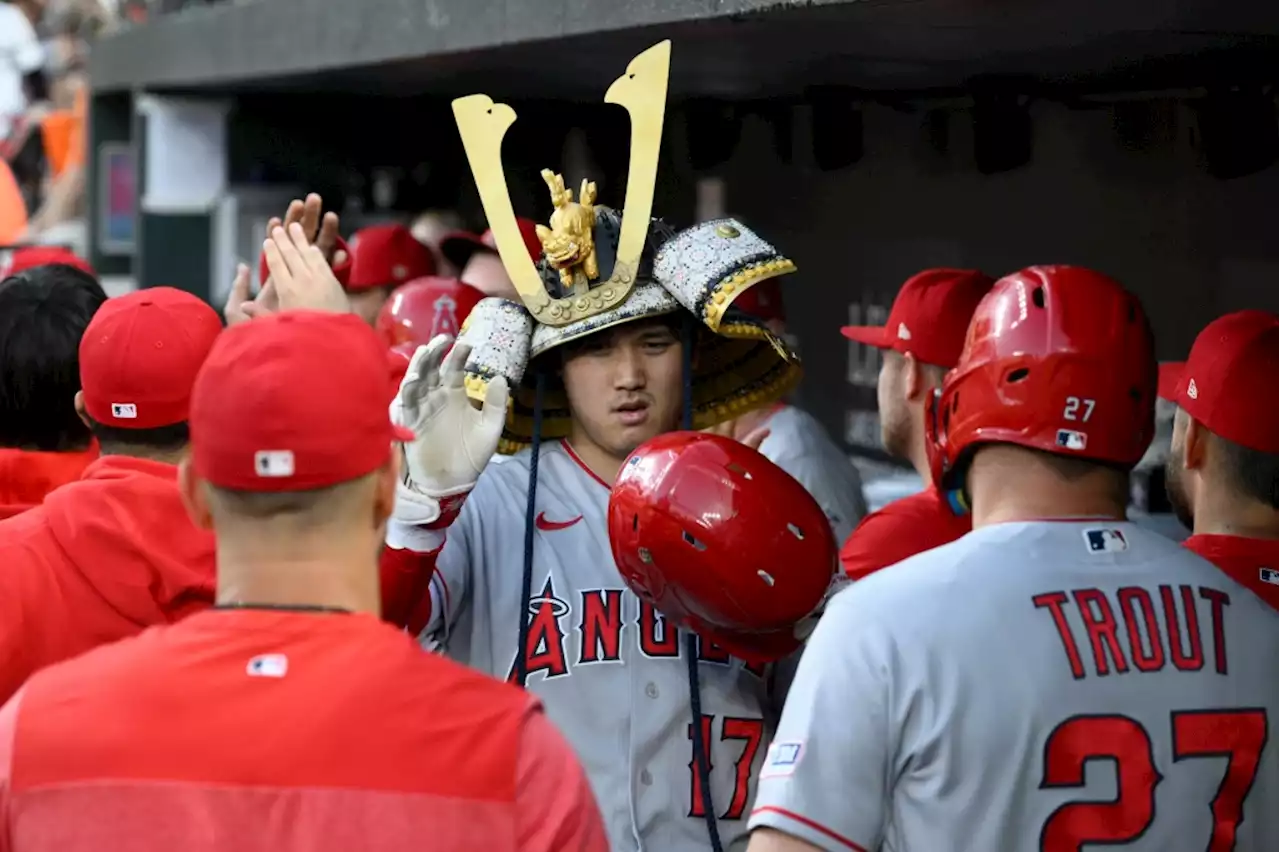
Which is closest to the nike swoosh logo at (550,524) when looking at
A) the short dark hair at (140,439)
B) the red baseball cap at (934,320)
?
the short dark hair at (140,439)

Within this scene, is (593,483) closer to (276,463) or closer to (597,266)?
(597,266)

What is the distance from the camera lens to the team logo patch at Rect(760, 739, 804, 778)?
7.62ft

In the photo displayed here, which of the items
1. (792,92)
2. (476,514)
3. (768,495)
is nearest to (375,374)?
(768,495)

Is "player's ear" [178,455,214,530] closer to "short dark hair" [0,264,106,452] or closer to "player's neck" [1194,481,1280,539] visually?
"short dark hair" [0,264,106,452]

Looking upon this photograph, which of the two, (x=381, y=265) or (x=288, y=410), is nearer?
(x=288, y=410)

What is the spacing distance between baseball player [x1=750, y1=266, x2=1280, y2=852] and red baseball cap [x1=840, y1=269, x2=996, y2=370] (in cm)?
168

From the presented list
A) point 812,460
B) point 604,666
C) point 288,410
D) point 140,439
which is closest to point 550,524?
point 604,666

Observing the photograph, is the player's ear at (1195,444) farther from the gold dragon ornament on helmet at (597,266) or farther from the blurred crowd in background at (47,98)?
the blurred crowd in background at (47,98)

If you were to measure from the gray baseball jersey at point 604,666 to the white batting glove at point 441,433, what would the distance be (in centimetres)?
23

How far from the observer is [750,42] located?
166 inches

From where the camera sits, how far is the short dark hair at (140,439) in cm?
303

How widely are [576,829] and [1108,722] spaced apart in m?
0.80

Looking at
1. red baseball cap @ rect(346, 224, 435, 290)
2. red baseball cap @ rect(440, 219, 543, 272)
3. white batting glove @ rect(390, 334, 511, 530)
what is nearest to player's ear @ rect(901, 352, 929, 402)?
white batting glove @ rect(390, 334, 511, 530)

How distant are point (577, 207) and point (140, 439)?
2.89 feet
